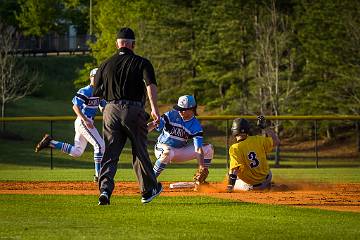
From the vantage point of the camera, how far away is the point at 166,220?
33.4ft

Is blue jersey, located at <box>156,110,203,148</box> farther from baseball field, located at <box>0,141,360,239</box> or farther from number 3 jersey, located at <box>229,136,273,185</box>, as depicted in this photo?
baseball field, located at <box>0,141,360,239</box>

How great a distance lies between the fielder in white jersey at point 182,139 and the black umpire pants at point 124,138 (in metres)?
2.37

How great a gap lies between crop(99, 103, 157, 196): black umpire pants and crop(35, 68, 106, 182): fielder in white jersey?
11.8 feet

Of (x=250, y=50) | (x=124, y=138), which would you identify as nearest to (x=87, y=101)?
(x=124, y=138)

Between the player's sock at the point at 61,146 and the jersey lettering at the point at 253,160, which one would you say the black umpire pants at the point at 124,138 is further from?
the player's sock at the point at 61,146

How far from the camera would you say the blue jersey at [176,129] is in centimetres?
1441

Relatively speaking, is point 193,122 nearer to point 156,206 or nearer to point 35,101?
point 156,206

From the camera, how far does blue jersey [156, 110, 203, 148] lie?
47.3 feet

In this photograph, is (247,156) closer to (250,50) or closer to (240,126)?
(240,126)

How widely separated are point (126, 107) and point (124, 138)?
18.7 inches

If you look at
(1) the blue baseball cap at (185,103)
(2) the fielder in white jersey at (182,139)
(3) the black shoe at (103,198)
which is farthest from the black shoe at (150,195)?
(1) the blue baseball cap at (185,103)

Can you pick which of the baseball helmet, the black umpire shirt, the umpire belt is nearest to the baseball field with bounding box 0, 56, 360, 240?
the baseball helmet

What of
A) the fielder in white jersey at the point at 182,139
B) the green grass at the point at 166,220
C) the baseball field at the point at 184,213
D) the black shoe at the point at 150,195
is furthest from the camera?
the fielder in white jersey at the point at 182,139

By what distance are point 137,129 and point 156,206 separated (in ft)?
3.32
